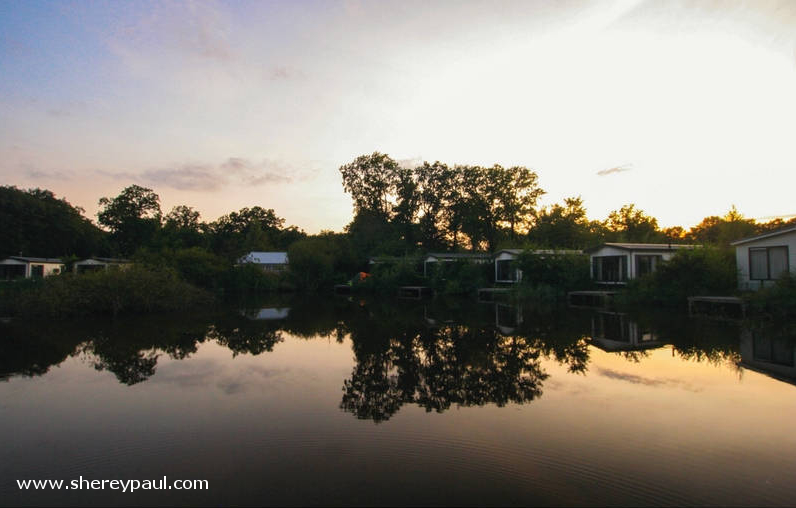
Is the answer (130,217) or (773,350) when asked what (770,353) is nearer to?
(773,350)

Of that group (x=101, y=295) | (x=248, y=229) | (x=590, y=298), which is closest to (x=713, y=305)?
(x=590, y=298)

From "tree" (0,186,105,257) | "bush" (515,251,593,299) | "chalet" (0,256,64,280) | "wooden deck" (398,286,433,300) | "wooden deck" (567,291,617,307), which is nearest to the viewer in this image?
"wooden deck" (567,291,617,307)

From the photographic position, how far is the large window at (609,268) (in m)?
23.7

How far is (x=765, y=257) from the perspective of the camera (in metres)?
17.4

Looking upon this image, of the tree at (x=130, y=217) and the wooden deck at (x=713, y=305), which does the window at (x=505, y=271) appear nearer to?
the wooden deck at (x=713, y=305)

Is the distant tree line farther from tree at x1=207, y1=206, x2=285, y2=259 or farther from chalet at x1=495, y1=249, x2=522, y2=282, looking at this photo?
chalet at x1=495, y1=249, x2=522, y2=282

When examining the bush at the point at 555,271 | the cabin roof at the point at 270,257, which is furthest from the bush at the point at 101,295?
the cabin roof at the point at 270,257

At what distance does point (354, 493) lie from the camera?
4.00m

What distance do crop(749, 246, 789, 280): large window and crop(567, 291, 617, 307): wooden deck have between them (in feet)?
18.2

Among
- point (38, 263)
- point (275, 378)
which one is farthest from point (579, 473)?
point (38, 263)

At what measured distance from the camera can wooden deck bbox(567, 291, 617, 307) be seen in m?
21.9

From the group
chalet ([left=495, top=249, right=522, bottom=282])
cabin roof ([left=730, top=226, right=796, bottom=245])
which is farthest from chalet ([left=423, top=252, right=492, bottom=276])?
cabin roof ([left=730, top=226, right=796, bottom=245])

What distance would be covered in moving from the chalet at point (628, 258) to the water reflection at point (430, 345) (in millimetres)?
5590

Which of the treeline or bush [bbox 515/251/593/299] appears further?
the treeline
